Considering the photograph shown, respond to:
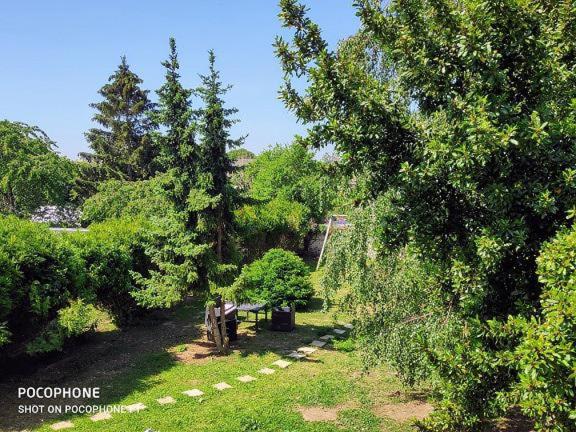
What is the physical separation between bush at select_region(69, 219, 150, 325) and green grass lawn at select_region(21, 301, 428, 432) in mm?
2139

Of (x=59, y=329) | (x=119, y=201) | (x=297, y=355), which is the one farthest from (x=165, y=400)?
(x=119, y=201)

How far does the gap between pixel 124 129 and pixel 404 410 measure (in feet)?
108

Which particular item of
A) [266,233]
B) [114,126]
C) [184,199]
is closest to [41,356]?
[184,199]

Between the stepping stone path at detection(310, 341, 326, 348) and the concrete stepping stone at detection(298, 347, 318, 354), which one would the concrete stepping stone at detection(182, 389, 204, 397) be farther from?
the stepping stone path at detection(310, 341, 326, 348)

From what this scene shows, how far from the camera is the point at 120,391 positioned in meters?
8.99

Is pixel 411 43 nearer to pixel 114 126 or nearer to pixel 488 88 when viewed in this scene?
pixel 488 88

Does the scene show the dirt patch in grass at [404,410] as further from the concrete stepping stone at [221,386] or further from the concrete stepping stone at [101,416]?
the concrete stepping stone at [101,416]

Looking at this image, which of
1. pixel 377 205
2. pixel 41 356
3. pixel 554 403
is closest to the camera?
pixel 554 403

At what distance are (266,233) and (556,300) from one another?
758 inches

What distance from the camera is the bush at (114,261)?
11016 millimetres

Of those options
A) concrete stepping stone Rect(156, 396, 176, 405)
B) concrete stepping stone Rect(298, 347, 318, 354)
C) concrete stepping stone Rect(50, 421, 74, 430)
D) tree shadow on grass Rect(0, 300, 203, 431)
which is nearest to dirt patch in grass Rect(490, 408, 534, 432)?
concrete stepping stone Rect(298, 347, 318, 354)

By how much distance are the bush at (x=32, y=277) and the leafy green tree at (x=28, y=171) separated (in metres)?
21.7

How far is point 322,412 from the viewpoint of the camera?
820 centimetres

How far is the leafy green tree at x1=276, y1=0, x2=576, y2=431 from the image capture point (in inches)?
154
